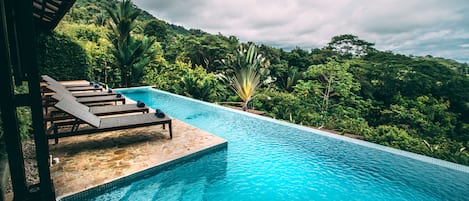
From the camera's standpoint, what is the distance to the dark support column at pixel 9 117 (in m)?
2.12

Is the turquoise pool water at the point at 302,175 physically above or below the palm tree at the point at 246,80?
below

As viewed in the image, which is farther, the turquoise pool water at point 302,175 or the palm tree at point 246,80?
the palm tree at point 246,80

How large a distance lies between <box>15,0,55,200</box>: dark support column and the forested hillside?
6.70 meters

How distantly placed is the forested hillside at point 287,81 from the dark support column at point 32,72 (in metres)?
6.70

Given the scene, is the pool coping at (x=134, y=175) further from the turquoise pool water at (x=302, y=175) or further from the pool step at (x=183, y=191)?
the pool step at (x=183, y=191)

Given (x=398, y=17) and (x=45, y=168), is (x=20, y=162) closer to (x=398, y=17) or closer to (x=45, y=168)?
(x=45, y=168)

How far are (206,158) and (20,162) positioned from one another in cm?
267

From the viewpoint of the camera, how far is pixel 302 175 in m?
4.00

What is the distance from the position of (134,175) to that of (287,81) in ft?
61.2

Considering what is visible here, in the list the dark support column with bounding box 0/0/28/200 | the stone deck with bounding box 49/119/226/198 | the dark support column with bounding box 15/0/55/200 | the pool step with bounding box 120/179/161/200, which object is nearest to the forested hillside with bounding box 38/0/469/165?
the stone deck with bounding box 49/119/226/198

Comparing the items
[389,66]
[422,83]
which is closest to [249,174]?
[422,83]

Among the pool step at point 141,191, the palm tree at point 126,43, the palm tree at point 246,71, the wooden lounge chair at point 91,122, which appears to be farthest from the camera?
the palm tree at point 126,43

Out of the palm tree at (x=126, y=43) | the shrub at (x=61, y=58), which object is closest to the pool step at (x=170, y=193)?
the shrub at (x=61, y=58)

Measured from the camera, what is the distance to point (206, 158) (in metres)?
4.41
